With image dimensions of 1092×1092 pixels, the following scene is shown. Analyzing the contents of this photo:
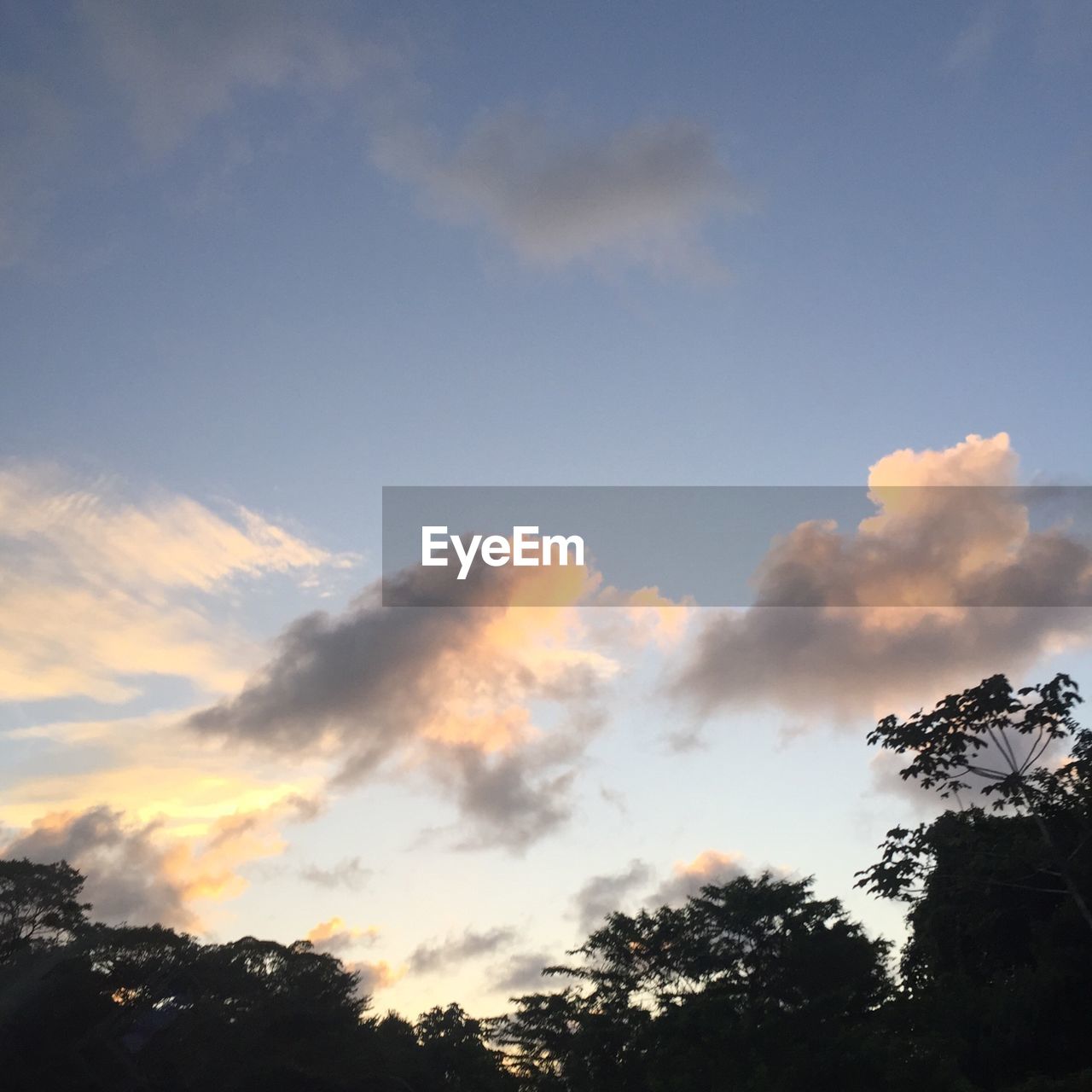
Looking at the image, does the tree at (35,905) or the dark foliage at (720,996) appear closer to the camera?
the dark foliage at (720,996)

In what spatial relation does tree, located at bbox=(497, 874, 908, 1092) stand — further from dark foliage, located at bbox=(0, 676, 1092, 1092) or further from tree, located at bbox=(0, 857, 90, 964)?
tree, located at bbox=(0, 857, 90, 964)

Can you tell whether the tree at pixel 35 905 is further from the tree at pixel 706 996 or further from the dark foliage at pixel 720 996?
the tree at pixel 706 996

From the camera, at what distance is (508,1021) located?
4372 cm

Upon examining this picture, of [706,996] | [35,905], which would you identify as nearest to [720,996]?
[706,996]

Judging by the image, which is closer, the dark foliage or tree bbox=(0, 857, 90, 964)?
the dark foliage

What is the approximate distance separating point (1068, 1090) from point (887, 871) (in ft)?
16.7

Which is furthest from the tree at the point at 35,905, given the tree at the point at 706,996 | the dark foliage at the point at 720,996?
the tree at the point at 706,996

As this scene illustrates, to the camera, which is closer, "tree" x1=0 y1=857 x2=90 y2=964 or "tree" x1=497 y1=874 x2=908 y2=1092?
"tree" x1=497 y1=874 x2=908 y2=1092

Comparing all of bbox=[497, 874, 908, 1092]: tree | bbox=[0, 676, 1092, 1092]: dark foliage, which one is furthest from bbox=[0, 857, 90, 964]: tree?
bbox=[497, 874, 908, 1092]: tree

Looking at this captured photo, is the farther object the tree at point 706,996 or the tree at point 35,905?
the tree at point 35,905

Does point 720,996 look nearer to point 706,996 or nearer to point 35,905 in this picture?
point 706,996

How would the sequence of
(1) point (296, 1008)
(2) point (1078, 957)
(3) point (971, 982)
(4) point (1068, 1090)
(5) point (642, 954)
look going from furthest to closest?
1. (1) point (296, 1008)
2. (5) point (642, 954)
3. (3) point (971, 982)
4. (2) point (1078, 957)
5. (4) point (1068, 1090)

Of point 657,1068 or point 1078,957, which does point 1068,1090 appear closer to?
point 1078,957

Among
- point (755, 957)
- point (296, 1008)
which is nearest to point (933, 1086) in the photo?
point (755, 957)
